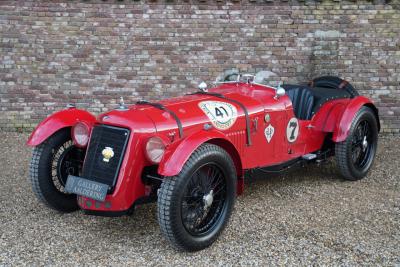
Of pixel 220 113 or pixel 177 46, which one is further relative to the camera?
pixel 177 46

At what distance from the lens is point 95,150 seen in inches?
156

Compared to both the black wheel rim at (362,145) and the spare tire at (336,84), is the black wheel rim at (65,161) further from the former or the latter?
the spare tire at (336,84)

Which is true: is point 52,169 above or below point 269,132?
below

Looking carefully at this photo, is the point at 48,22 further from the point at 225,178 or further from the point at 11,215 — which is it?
the point at 225,178

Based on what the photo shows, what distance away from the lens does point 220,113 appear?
4.38 meters

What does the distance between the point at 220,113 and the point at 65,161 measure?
154cm

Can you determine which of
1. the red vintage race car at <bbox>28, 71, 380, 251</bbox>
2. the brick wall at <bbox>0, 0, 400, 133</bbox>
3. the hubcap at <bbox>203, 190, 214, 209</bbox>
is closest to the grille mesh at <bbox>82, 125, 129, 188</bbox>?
the red vintage race car at <bbox>28, 71, 380, 251</bbox>

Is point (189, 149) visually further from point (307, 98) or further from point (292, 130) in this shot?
point (307, 98)

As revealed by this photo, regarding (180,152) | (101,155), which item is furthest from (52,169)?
(180,152)

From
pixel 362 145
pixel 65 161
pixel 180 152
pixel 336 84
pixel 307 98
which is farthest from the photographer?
pixel 336 84

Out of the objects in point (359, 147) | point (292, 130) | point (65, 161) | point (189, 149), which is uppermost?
point (189, 149)

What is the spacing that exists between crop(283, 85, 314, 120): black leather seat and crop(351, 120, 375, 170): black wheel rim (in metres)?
0.63

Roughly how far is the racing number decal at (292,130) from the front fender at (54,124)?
2018 millimetres

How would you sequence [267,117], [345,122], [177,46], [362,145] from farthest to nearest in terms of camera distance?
[177,46] < [362,145] < [345,122] < [267,117]
